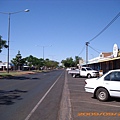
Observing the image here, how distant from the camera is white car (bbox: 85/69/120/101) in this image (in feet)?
36.8

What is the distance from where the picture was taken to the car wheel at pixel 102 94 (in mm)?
11625

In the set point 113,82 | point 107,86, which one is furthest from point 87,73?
point 113,82

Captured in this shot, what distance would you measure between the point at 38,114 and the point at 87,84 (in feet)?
14.8

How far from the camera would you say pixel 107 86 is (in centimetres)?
1150

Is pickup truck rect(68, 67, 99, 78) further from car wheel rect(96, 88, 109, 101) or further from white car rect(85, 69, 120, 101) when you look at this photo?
car wheel rect(96, 88, 109, 101)

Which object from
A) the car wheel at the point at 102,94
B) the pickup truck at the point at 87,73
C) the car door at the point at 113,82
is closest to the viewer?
the car door at the point at 113,82

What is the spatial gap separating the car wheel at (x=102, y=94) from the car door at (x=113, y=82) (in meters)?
0.31

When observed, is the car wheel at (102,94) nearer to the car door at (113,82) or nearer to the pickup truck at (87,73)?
the car door at (113,82)

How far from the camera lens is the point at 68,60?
6826 inches

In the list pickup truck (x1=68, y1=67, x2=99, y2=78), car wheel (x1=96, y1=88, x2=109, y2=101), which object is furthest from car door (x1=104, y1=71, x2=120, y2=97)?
pickup truck (x1=68, y1=67, x2=99, y2=78)

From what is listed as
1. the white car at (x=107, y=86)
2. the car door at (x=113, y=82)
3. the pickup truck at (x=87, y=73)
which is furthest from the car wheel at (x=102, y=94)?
the pickup truck at (x=87, y=73)

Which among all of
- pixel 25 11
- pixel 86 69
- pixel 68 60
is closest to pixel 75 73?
pixel 86 69

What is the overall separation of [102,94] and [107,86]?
55 cm

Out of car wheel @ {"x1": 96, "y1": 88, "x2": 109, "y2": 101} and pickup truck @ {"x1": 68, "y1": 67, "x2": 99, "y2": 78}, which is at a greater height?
pickup truck @ {"x1": 68, "y1": 67, "x2": 99, "y2": 78}
